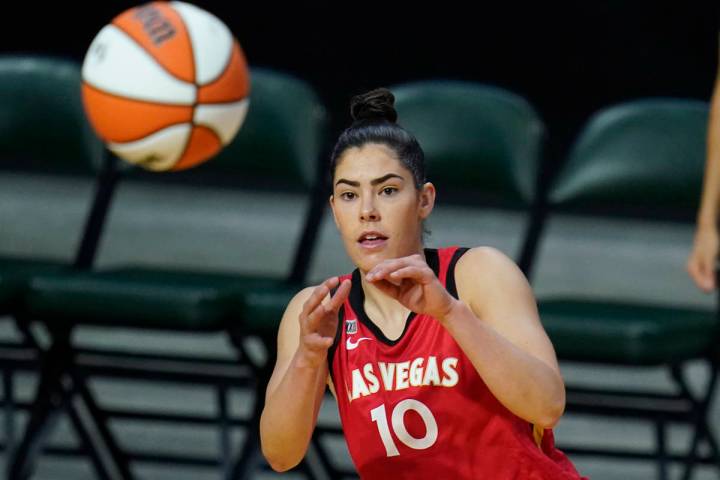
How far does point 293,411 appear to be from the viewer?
2.51 metres

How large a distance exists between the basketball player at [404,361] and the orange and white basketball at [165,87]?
1361 mm

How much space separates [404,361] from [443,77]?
4142 mm

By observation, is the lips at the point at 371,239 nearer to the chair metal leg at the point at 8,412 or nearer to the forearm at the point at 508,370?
the forearm at the point at 508,370

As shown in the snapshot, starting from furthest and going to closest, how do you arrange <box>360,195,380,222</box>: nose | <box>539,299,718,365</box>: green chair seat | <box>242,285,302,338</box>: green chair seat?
<box>242,285,302,338</box>: green chair seat < <box>539,299,718,365</box>: green chair seat < <box>360,195,380,222</box>: nose

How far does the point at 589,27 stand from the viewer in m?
6.42

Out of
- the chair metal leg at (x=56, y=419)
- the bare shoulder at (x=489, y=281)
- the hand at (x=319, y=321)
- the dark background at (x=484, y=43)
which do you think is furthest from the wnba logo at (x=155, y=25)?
the dark background at (x=484, y=43)

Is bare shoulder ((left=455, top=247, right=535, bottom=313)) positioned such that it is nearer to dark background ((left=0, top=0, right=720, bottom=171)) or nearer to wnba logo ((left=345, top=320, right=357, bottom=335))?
wnba logo ((left=345, top=320, right=357, bottom=335))

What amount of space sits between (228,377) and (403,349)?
1.79 metres

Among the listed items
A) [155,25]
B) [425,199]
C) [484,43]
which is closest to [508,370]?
[425,199]

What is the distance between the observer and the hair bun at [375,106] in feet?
8.60

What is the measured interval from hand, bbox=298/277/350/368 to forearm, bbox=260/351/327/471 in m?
0.04

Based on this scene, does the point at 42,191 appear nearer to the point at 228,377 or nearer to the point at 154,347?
the point at 154,347

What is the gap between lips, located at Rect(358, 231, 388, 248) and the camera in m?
2.45

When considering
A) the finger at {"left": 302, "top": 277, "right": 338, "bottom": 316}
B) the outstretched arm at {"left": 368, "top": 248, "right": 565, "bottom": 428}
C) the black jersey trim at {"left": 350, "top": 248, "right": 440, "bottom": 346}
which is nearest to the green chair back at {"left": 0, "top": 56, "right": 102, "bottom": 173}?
the black jersey trim at {"left": 350, "top": 248, "right": 440, "bottom": 346}
